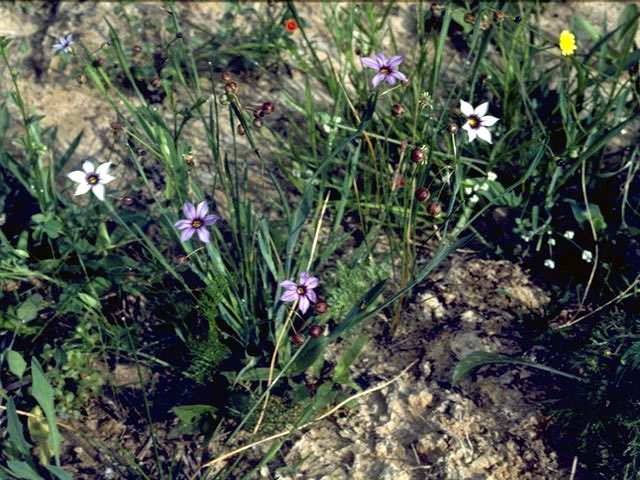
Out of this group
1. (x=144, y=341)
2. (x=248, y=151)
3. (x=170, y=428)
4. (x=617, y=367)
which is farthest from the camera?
(x=248, y=151)

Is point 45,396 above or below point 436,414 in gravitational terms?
above

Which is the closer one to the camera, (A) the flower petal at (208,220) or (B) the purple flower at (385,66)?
(A) the flower petal at (208,220)

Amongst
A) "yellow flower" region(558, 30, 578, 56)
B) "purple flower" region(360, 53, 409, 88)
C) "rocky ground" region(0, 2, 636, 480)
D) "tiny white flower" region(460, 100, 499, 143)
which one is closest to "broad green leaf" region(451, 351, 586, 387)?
"rocky ground" region(0, 2, 636, 480)

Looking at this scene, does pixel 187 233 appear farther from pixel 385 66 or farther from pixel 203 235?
pixel 385 66

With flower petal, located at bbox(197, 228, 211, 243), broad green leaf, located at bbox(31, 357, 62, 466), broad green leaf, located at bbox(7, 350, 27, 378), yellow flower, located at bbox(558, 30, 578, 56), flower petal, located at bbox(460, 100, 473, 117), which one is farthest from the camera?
A: yellow flower, located at bbox(558, 30, 578, 56)

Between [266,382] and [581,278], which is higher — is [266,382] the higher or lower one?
the lower one

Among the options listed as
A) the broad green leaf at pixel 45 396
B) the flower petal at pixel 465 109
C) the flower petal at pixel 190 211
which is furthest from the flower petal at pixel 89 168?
the flower petal at pixel 465 109

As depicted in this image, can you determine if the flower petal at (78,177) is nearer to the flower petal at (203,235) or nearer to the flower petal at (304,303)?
the flower petal at (203,235)

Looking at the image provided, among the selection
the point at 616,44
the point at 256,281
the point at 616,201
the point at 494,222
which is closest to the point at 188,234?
the point at 256,281

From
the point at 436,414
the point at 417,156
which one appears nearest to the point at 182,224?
the point at 417,156

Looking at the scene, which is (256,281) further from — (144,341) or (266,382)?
(144,341)

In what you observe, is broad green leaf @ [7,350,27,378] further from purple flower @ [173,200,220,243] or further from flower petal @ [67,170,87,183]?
purple flower @ [173,200,220,243]
